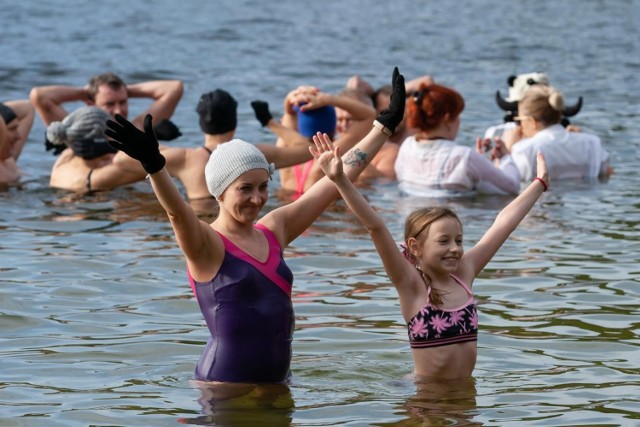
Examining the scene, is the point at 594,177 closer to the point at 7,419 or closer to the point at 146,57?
the point at 7,419

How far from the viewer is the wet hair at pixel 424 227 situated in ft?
23.8

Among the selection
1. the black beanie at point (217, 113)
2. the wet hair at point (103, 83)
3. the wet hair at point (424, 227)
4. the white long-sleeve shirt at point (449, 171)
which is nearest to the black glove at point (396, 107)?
the wet hair at point (424, 227)

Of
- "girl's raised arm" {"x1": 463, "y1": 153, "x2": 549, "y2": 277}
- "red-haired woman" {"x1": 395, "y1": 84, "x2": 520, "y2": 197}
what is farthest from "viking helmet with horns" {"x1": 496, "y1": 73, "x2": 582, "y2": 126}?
"girl's raised arm" {"x1": 463, "y1": 153, "x2": 549, "y2": 277}

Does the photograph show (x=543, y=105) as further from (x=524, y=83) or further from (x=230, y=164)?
(x=230, y=164)

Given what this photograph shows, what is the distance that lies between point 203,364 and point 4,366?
5.30 ft

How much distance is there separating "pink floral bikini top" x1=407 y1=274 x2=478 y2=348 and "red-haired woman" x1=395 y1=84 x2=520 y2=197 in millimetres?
5487

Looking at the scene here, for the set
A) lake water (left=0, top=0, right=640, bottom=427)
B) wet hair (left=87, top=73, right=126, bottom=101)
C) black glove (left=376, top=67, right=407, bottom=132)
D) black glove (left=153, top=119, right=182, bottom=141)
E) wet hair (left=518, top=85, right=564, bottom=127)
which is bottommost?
lake water (left=0, top=0, right=640, bottom=427)

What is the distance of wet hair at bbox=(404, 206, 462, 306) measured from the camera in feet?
23.8

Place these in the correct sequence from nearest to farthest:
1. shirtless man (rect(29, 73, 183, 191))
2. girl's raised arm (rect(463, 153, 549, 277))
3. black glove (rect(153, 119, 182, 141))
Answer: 1. girl's raised arm (rect(463, 153, 549, 277))
2. black glove (rect(153, 119, 182, 141))
3. shirtless man (rect(29, 73, 183, 191))

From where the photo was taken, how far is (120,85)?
14.3 metres

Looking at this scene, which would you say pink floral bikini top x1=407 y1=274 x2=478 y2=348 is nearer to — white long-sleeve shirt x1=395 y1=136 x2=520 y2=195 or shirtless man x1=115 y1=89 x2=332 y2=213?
shirtless man x1=115 y1=89 x2=332 y2=213

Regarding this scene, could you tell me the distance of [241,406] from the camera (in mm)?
6957

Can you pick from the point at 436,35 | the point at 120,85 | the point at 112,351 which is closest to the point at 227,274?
the point at 112,351

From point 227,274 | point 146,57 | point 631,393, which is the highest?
point 146,57
